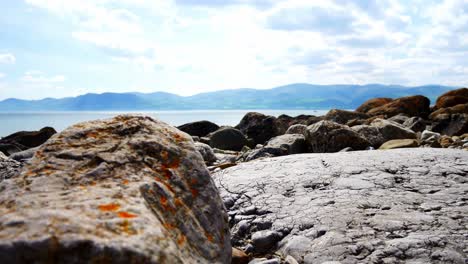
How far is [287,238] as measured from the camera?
14.8 ft

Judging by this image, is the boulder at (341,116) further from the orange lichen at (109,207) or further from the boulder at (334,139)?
the orange lichen at (109,207)

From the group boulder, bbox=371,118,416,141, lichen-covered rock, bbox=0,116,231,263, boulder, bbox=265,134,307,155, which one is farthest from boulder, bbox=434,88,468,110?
lichen-covered rock, bbox=0,116,231,263

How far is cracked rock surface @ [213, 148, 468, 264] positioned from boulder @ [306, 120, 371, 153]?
13.9 feet

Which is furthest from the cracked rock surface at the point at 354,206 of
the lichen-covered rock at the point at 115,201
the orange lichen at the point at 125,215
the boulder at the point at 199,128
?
the boulder at the point at 199,128

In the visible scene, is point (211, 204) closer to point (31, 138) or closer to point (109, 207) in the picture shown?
point (109, 207)

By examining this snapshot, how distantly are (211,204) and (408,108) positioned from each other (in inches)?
1220

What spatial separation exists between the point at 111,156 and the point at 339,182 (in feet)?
11.9

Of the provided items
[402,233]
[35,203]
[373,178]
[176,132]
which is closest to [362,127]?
[373,178]

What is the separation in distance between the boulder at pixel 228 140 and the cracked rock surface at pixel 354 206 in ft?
42.1

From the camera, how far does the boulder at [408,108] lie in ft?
100

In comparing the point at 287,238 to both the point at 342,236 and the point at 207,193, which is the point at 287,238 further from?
the point at 207,193

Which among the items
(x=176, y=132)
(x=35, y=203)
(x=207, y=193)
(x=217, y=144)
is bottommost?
(x=217, y=144)

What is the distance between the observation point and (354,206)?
486cm

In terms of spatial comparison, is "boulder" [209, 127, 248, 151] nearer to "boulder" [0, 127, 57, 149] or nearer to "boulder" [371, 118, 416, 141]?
"boulder" [371, 118, 416, 141]
